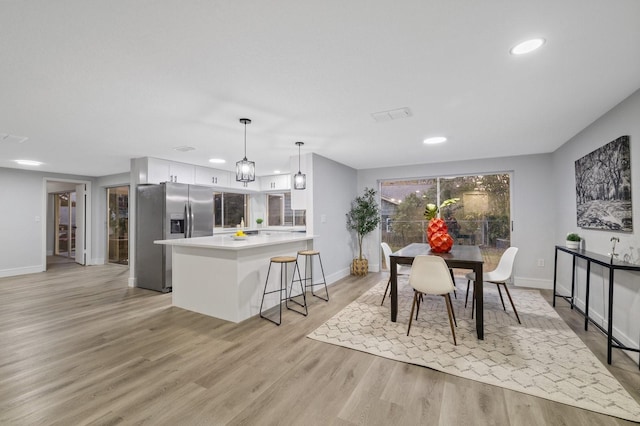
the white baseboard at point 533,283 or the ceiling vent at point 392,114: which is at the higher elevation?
the ceiling vent at point 392,114

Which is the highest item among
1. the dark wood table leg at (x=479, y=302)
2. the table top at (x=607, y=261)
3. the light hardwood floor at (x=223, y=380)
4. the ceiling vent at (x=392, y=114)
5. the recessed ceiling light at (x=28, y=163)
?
the ceiling vent at (x=392, y=114)

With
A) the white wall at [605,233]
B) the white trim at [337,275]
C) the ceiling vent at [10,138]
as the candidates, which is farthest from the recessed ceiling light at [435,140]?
the ceiling vent at [10,138]

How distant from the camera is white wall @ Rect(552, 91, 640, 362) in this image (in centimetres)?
240

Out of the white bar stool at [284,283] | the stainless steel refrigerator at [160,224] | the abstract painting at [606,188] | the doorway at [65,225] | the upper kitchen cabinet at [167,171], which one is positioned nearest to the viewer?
the abstract painting at [606,188]

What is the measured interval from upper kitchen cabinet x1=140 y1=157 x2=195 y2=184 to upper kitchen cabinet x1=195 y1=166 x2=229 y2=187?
0.47ft

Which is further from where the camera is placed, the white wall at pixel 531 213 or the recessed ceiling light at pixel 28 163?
the recessed ceiling light at pixel 28 163

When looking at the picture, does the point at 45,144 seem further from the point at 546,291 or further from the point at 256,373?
the point at 546,291

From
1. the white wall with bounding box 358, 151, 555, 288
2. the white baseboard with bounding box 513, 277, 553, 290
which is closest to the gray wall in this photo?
the white wall with bounding box 358, 151, 555, 288

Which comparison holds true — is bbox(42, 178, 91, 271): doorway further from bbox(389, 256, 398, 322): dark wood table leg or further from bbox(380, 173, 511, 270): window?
bbox(389, 256, 398, 322): dark wood table leg

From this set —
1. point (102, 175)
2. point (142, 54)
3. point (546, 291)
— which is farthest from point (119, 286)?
point (546, 291)

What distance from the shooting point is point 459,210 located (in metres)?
5.47

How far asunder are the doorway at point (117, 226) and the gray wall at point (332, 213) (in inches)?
220

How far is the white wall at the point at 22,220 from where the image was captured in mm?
5809

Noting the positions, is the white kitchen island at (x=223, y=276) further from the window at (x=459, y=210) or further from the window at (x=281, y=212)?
the window at (x=281, y=212)
